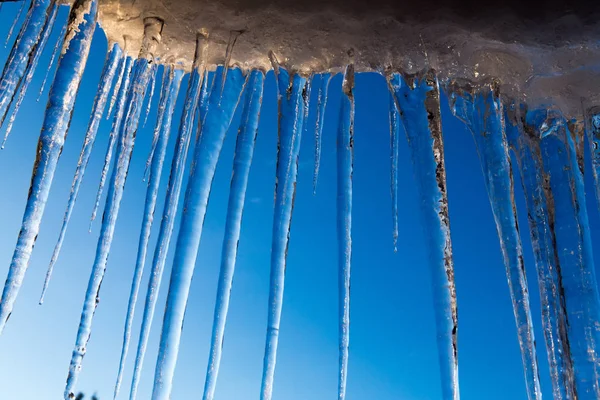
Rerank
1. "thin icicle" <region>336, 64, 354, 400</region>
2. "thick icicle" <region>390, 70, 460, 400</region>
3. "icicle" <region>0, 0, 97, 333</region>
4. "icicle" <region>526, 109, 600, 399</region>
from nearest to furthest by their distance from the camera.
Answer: "icicle" <region>526, 109, 600, 399</region>, "thick icicle" <region>390, 70, 460, 400</region>, "icicle" <region>0, 0, 97, 333</region>, "thin icicle" <region>336, 64, 354, 400</region>

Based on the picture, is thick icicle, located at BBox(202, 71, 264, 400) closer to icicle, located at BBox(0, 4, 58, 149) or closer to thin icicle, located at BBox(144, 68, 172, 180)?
thin icicle, located at BBox(144, 68, 172, 180)

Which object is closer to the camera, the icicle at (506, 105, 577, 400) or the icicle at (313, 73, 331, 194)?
the icicle at (506, 105, 577, 400)

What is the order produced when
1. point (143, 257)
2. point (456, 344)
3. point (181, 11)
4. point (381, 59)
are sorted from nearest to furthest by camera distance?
point (456, 344)
point (181, 11)
point (381, 59)
point (143, 257)

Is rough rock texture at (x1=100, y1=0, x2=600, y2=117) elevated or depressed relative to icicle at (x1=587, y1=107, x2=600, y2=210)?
elevated

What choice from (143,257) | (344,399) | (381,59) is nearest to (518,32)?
(381,59)

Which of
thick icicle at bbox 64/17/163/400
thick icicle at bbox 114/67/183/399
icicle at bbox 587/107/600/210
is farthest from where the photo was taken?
thick icicle at bbox 114/67/183/399

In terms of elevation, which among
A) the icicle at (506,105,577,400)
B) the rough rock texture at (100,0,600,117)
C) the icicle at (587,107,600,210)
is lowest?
the icicle at (506,105,577,400)

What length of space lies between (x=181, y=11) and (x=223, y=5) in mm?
223

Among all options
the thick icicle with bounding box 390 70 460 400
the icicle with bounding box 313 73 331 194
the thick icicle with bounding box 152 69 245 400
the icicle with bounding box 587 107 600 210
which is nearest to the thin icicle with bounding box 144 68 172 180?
the thick icicle with bounding box 152 69 245 400

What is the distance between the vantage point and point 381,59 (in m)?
2.95

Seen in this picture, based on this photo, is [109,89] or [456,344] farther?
[109,89]

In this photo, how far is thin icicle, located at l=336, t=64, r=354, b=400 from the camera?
128 inches

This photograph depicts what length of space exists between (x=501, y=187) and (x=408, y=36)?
0.90 metres

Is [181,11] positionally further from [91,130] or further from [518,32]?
[518,32]
